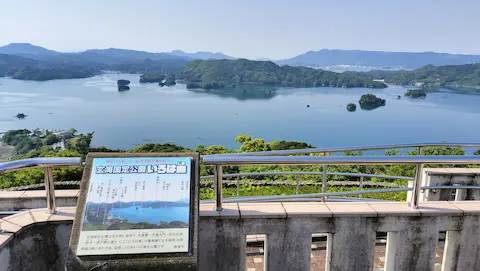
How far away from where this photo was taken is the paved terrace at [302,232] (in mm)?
2113

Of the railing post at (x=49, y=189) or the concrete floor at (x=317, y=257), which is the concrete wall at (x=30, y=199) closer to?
the railing post at (x=49, y=189)

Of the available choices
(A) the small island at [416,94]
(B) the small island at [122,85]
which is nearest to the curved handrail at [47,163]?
(A) the small island at [416,94]

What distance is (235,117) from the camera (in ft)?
235

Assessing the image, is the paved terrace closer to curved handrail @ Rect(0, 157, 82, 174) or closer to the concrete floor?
curved handrail @ Rect(0, 157, 82, 174)

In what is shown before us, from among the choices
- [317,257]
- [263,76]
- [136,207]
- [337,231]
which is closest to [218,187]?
[136,207]

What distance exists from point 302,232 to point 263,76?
432 ft

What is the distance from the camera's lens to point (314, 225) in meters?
2.14

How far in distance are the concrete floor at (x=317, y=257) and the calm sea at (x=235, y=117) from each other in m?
49.4

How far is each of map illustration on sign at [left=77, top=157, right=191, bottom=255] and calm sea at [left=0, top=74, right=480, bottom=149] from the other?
50751 millimetres

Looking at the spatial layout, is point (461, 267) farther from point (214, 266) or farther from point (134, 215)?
point (134, 215)

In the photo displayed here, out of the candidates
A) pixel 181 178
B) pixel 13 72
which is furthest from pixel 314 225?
pixel 13 72

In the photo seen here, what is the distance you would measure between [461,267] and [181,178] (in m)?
1.93

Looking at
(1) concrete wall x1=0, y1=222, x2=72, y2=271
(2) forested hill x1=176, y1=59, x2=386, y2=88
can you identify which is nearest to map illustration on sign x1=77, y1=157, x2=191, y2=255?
(1) concrete wall x1=0, y1=222, x2=72, y2=271

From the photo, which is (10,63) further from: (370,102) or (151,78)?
(370,102)
